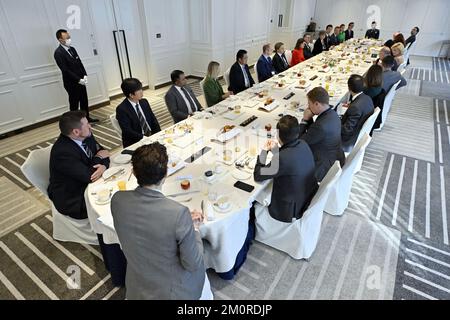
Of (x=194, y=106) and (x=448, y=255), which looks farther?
(x=194, y=106)

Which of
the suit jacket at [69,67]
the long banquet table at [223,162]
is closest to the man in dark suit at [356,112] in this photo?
the long banquet table at [223,162]

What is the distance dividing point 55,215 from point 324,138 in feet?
8.99

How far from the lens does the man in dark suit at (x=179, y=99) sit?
3812mm

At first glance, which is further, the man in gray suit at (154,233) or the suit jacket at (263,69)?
the suit jacket at (263,69)

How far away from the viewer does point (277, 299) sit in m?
2.24

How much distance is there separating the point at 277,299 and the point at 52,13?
18.9ft

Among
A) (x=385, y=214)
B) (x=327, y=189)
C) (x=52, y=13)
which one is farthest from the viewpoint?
(x=52, y=13)

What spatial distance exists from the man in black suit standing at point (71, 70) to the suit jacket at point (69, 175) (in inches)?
115

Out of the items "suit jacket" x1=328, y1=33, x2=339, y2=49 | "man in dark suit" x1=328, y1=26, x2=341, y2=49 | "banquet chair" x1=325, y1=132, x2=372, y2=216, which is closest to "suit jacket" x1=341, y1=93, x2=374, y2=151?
"banquet chair" x1=325, y1=132, x2=372, y2=216

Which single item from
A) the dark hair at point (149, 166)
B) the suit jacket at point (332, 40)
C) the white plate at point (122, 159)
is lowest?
the white plate at point (122, 159)

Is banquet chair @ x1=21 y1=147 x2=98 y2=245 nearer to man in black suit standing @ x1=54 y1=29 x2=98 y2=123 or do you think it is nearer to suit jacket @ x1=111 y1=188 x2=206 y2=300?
suit jacket @ x1=111 y1=188 x2=206 y2=300

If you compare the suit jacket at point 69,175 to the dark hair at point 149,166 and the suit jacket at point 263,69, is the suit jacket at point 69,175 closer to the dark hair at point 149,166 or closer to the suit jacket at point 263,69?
the dark hair at point 149,166

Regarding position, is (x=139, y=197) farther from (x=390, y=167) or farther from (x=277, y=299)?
(x=390, y=167)
